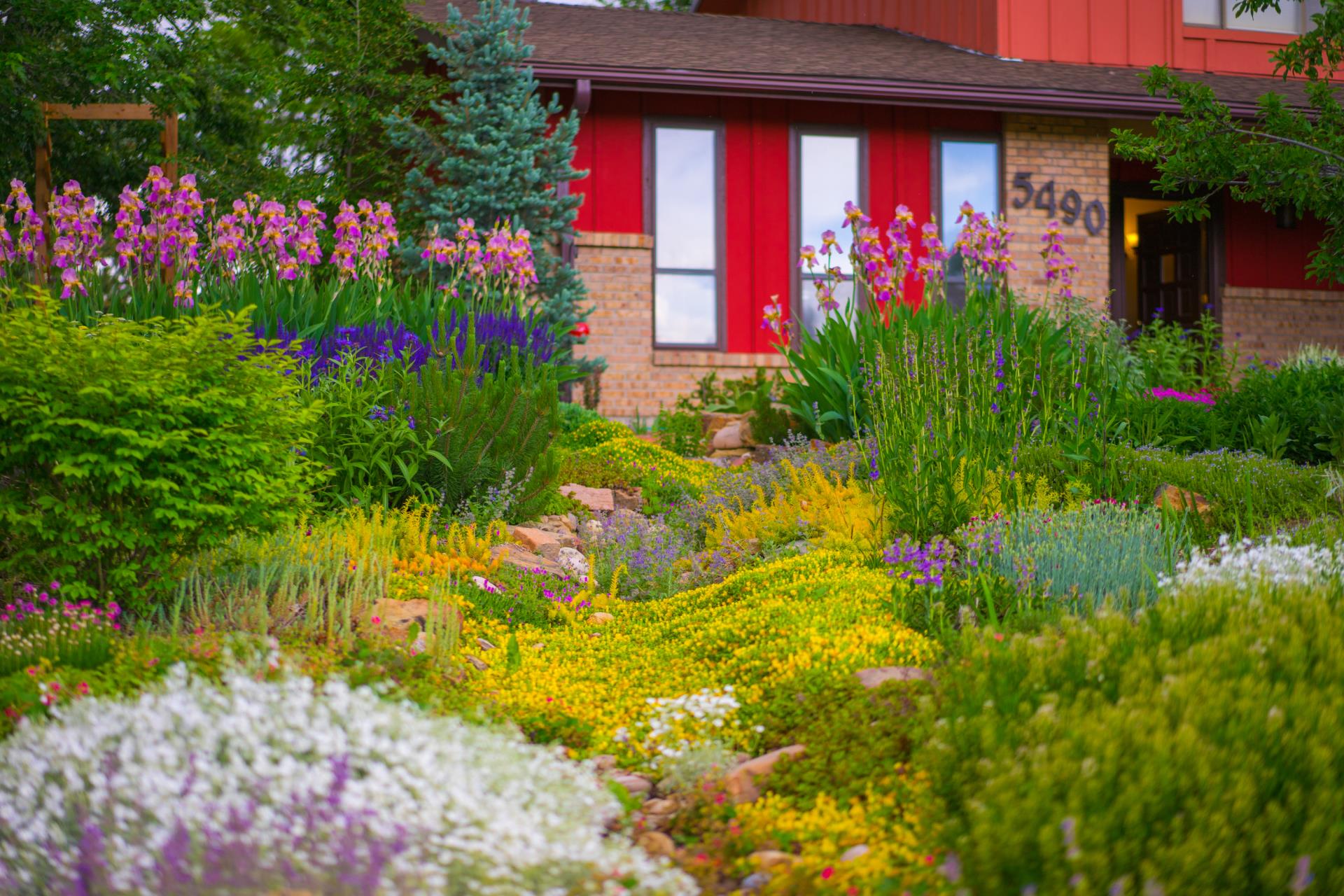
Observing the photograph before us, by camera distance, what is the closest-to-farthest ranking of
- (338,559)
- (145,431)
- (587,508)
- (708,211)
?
(145,431), (338,559), (587,508), (708,211)

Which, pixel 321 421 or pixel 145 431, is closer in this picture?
pixel 145 431

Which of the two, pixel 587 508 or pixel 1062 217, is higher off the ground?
pixel 1062 217

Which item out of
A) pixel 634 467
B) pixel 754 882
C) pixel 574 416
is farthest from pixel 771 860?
pixel 574 416

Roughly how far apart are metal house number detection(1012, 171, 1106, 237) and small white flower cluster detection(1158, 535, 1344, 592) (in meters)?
10.2

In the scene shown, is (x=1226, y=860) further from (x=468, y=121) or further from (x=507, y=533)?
(x=468, y=121)

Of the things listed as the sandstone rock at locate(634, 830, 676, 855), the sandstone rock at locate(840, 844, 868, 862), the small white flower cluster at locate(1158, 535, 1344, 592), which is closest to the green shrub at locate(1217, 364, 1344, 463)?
the small white flower cluster at locate(1158, 535, 1344, 592)

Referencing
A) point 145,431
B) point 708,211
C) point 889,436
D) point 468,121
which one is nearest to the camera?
point 145,431

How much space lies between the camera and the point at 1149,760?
248 centimetres

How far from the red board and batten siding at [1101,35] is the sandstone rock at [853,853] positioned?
14.0 meters

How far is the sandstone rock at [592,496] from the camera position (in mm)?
7765

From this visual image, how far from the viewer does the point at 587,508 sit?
766 centimetres

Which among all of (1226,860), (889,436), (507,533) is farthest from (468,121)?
(1226,860)

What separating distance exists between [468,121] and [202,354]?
8.21m

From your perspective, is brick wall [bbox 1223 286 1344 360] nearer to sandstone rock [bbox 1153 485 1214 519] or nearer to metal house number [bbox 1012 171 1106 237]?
metal house number [bbox 1012 171 1106 237]
